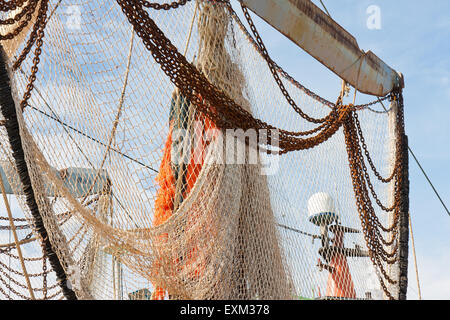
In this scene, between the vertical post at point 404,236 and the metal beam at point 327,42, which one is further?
the vertical post at point 404,236

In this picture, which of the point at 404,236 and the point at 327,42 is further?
the point at 404,236

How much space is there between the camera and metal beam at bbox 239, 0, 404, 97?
16.9ft

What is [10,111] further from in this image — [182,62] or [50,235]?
[182,62]

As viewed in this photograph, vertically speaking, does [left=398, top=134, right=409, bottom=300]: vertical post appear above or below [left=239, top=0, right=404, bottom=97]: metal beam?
below

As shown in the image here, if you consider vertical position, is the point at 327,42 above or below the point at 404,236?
above

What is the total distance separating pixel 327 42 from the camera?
5.71 meters

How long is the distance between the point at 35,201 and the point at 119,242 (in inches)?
31.2

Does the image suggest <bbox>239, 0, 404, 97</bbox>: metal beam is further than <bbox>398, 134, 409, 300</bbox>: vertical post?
No

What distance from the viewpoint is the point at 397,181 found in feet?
21.2

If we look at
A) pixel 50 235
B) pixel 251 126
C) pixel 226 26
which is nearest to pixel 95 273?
pixel 50 235

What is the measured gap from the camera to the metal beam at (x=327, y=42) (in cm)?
514

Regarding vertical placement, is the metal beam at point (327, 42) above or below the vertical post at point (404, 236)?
above
